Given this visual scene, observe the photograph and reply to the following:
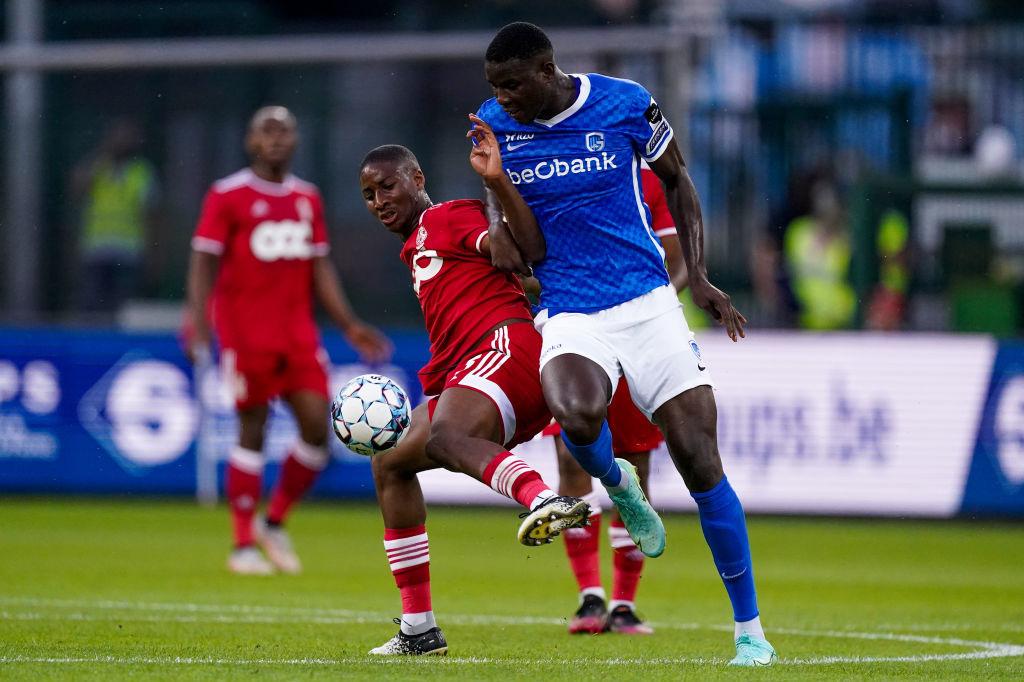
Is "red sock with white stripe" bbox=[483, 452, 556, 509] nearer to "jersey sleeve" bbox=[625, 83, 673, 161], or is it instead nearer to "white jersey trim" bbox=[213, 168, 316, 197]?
"jersey sleeve" bbox=[625, 83, 673, 161]

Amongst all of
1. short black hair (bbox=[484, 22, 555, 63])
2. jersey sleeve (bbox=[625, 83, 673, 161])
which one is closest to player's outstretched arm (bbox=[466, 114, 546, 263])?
short black hair (bbox=[484, 22, 555, 63])

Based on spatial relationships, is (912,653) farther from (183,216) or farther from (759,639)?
(183,216)

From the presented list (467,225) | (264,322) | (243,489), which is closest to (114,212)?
(264,322)

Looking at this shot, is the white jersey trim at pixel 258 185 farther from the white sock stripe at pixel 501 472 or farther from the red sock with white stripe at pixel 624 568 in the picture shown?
the white sock stripe at pixel 501 472

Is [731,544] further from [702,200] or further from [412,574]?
[702,200]

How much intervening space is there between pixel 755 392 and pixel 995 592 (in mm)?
3934

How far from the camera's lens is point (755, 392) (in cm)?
1406

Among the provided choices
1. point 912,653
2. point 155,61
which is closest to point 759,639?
point 912,653

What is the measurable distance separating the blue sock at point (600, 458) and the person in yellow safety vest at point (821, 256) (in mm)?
8995

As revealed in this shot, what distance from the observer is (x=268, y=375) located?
11.1m

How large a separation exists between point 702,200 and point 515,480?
9525 mm

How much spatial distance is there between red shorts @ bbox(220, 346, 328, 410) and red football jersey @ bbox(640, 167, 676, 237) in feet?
→ 11.2

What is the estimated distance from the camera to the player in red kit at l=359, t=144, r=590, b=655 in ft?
22.0

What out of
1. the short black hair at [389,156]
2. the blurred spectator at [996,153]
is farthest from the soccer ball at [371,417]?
the blurred spectator at [996,153]
